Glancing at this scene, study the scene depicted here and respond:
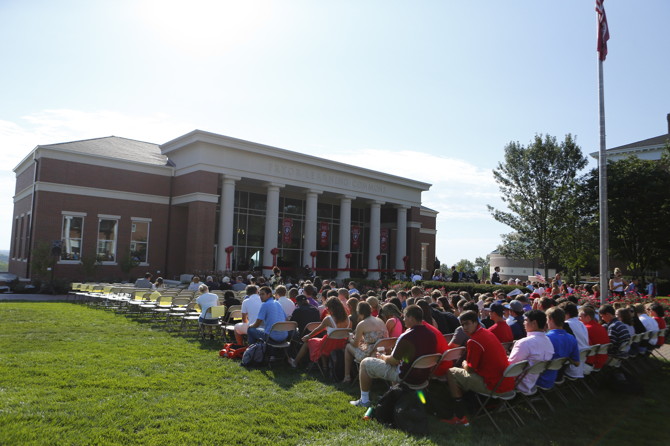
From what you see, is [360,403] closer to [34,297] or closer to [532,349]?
[532,349]

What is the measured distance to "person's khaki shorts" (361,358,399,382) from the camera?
6.24 metres

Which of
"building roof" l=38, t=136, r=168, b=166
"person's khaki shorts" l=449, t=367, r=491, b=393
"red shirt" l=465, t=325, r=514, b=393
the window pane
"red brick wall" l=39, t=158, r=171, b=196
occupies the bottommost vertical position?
"person's khaki shorts" l=449, t=367, r=491, b=393

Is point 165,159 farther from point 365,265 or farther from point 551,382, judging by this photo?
point 551,382

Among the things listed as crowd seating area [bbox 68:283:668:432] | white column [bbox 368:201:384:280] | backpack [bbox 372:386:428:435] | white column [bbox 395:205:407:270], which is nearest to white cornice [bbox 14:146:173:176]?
crowd seating area [bbox 68:283:668:432]

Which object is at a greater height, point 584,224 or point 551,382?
point 584,224

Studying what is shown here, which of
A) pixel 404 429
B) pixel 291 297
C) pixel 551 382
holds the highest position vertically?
pixel 291 297

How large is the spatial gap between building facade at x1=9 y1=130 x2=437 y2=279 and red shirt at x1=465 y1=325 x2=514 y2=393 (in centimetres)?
2313

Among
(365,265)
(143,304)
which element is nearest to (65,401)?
(143,304)

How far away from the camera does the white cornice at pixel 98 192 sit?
1030 inches

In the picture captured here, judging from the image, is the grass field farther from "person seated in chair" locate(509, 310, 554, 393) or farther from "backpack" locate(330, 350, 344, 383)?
"person seated in chair" locate(509, 310, 554, 393)

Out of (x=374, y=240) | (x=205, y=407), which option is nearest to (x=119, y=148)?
(x=374, y=240)

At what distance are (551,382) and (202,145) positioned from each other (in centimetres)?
2617

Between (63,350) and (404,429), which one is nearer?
(404,429)

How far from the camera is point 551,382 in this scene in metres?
6.29
